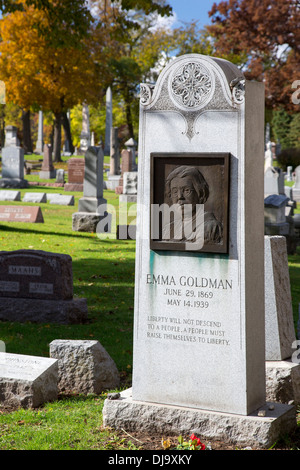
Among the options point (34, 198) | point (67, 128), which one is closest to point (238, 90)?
point (34, 198)

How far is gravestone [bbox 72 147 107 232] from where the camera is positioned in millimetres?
16750

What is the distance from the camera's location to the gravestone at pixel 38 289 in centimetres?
779

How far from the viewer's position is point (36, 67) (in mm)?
41031

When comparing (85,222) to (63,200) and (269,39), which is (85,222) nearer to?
(63,200)

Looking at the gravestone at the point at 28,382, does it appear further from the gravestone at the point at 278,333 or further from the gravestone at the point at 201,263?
the gravestone at the point at 278,333

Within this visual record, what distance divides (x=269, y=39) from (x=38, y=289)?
3361 cm

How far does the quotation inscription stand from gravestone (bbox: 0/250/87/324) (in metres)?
3.38

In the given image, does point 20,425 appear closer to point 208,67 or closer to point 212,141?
point 212,141

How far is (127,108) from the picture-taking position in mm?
55406

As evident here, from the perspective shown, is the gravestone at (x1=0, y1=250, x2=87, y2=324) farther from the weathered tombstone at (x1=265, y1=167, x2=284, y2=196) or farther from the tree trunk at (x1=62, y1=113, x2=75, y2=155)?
the tree trunk at (x1=62, y1=113, x2=75, y2=155)

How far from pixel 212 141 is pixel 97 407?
2.30m

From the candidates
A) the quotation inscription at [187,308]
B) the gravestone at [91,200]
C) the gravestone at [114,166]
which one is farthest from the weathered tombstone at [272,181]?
the quotation inscription at [187,308]

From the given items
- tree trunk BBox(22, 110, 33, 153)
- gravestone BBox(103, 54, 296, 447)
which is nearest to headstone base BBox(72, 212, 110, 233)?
gravestone BBox(103, 54, 296, 447)

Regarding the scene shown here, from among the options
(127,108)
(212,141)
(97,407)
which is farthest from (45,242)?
(127,108)
